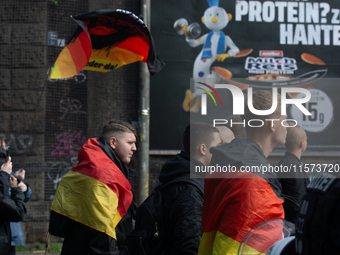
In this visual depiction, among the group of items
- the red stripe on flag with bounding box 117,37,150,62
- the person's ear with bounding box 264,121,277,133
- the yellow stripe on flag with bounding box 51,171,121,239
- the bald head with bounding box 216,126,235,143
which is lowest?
the yellow stripe on flag with bounding box 51,171,121,239

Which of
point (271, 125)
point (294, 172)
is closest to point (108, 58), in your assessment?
point (294, 172)

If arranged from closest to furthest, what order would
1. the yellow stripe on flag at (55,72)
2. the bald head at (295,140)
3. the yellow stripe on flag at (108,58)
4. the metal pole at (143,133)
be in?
1. the bald head at (295,140)
2. the yellow stripe on flag at (55,72)
3. the yellow stripe on flag at (108,58)
4. the metal pole at (143,133)

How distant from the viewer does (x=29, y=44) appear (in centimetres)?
660

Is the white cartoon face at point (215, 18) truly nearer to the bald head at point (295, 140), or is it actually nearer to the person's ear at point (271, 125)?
the bald head at point (295, 140)

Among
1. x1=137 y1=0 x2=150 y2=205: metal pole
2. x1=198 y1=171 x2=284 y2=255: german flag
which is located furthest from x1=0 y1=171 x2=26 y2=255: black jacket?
x1=137 y1=0 x2=150 y2=205: metal pole

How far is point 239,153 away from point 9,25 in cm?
614

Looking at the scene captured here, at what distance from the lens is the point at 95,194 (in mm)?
2928

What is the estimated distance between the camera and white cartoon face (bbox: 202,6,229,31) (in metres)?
7.01

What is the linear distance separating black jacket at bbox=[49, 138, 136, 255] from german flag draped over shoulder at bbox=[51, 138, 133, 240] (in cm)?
6

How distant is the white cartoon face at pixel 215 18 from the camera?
23.0ft

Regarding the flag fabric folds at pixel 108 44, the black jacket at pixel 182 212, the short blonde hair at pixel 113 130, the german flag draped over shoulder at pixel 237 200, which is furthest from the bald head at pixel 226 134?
the flag fabric folds at pixel 108 44

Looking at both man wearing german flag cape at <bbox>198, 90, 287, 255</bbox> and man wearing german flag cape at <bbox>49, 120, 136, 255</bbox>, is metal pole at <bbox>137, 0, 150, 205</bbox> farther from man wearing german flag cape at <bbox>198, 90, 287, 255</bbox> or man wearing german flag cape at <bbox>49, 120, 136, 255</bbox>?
man wearing german flag cape at <bbox>198, 90, 287, 255</bbox>

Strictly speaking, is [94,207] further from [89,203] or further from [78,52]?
[78,52]

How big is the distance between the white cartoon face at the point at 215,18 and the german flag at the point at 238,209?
566cm
